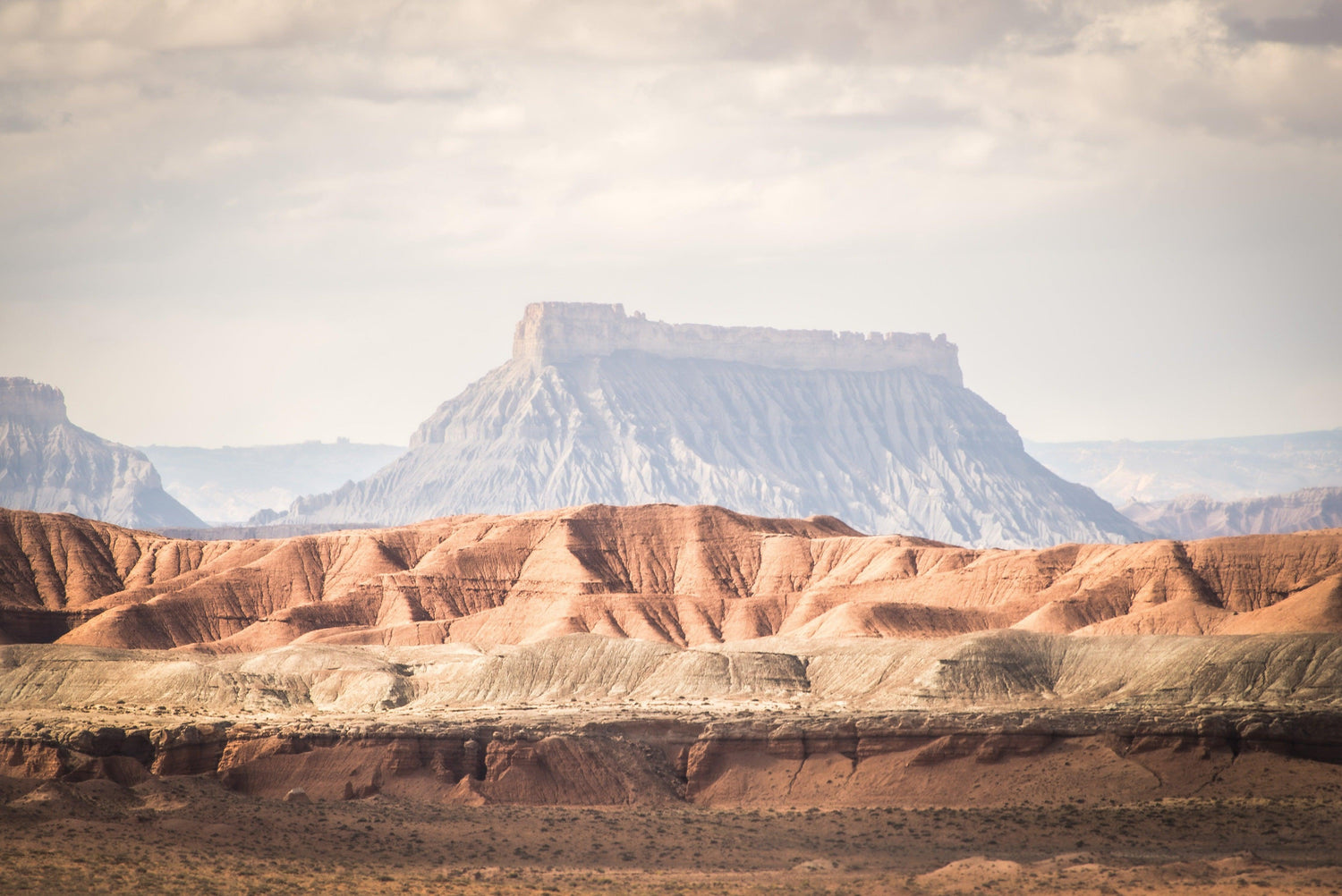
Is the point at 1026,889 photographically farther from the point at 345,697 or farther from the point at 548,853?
the point at 345,697

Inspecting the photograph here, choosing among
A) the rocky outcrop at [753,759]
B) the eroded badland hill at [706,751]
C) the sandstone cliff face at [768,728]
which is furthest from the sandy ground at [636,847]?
the sandstone cliff face at [768,728]

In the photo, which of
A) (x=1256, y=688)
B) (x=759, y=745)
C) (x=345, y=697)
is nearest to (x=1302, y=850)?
(x=759, y=745)

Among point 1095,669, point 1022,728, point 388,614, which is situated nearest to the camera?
point 1022,728

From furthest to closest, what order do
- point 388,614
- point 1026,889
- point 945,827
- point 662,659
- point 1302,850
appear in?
1. point 388,614
2. point 662,659
3. point 945,827
4. point 1302,850
5. point 1026,889

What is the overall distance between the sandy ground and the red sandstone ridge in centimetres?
6729

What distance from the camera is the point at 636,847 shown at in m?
71.4

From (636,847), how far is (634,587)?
4551 inches

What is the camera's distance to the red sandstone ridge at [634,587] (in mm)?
155875

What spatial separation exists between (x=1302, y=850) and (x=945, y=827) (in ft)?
48.7

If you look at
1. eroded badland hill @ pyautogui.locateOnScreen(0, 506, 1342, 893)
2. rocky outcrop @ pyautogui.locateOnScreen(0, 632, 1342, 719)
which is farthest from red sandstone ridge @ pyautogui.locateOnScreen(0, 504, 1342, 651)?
rocky outcrop @ pyautogui.locateOnScreen(0, 632, 1342, 719)

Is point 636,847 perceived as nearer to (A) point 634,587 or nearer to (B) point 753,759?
(B) point 753,759

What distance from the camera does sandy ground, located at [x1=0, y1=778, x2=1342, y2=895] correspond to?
61.2 meters

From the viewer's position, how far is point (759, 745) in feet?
292

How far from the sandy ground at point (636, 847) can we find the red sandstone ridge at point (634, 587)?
67289mm
